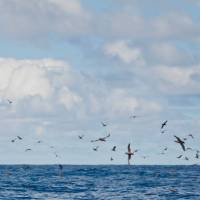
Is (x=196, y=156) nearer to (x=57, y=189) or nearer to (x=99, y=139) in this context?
(x=99, y=139)

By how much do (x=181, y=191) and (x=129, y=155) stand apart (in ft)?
73.4

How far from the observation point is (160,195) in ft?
255

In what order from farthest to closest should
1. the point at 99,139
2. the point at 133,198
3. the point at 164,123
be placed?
the point at 133,198
the point at 99,139
the point at 164,123

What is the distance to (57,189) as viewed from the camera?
88812 millimetres

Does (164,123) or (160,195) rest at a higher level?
(164,123)

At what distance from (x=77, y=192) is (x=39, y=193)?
5197 mm

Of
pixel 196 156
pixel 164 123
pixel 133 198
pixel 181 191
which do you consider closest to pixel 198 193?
pixel 181 191

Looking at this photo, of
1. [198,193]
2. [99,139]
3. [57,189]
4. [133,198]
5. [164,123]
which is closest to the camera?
[164,123]

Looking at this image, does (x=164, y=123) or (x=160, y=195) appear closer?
(x=164, y=123)

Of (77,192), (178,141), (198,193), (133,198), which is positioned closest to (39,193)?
(77,192)

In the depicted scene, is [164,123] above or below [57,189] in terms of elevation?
above

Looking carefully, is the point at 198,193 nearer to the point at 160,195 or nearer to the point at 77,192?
the point at 160,195

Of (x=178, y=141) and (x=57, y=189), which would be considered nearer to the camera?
(x=178, y=141)

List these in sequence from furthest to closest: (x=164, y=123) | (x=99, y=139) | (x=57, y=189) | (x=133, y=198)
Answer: (x=57, y=189)
(x=133, y=198)
(x=99, y=139)
(x=164, y=123)
